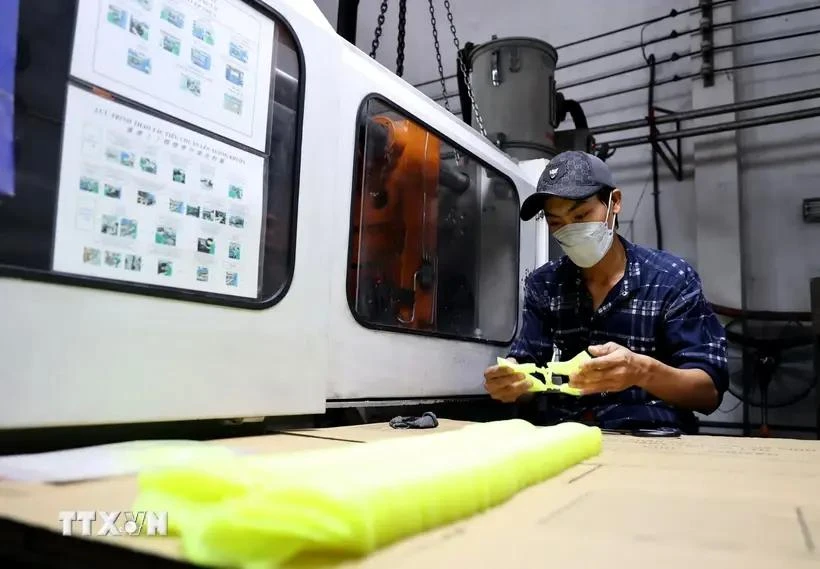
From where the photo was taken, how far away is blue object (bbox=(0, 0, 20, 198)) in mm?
676

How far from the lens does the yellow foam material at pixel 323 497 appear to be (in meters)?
0.35

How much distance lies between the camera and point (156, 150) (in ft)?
2.69

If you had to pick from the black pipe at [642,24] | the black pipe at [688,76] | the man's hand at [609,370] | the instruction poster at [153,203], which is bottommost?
the man's hand at [609,370]

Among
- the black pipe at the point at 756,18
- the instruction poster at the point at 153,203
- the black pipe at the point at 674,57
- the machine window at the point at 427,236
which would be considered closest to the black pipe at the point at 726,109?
the black pipe at the point at 674,57

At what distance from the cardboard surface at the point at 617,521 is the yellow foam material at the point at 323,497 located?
0.02 metres

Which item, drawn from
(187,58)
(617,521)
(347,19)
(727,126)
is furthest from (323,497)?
(727,126)

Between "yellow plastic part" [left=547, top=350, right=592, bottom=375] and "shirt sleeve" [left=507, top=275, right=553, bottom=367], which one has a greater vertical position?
"shirt sleeve" [left=507, top=275, right=553, bottom=367]

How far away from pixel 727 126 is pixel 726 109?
0.27 feet

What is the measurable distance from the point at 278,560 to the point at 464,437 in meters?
0.40

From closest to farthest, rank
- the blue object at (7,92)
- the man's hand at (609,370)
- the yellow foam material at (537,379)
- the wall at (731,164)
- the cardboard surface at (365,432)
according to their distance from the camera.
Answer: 1. the blue object at (7,92)
2. the cardboard surface at (365,432)
3. the man's hand at (609,370)
4. the yellow foam material at (537,379)
5. the wall at (731,164)

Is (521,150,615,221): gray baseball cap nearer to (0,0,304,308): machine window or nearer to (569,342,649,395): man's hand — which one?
(569,342,649,395): man's hand

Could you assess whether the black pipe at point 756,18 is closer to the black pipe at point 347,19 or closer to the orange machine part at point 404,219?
the black pipe at point 347,19

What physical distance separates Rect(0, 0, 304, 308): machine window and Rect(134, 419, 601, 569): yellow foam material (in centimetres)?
39

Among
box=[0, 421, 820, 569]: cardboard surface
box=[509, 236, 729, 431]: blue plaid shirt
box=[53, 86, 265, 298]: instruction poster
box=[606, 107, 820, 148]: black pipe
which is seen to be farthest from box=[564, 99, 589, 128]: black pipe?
box=[0, 421, 820, 569]: cardboard surface
